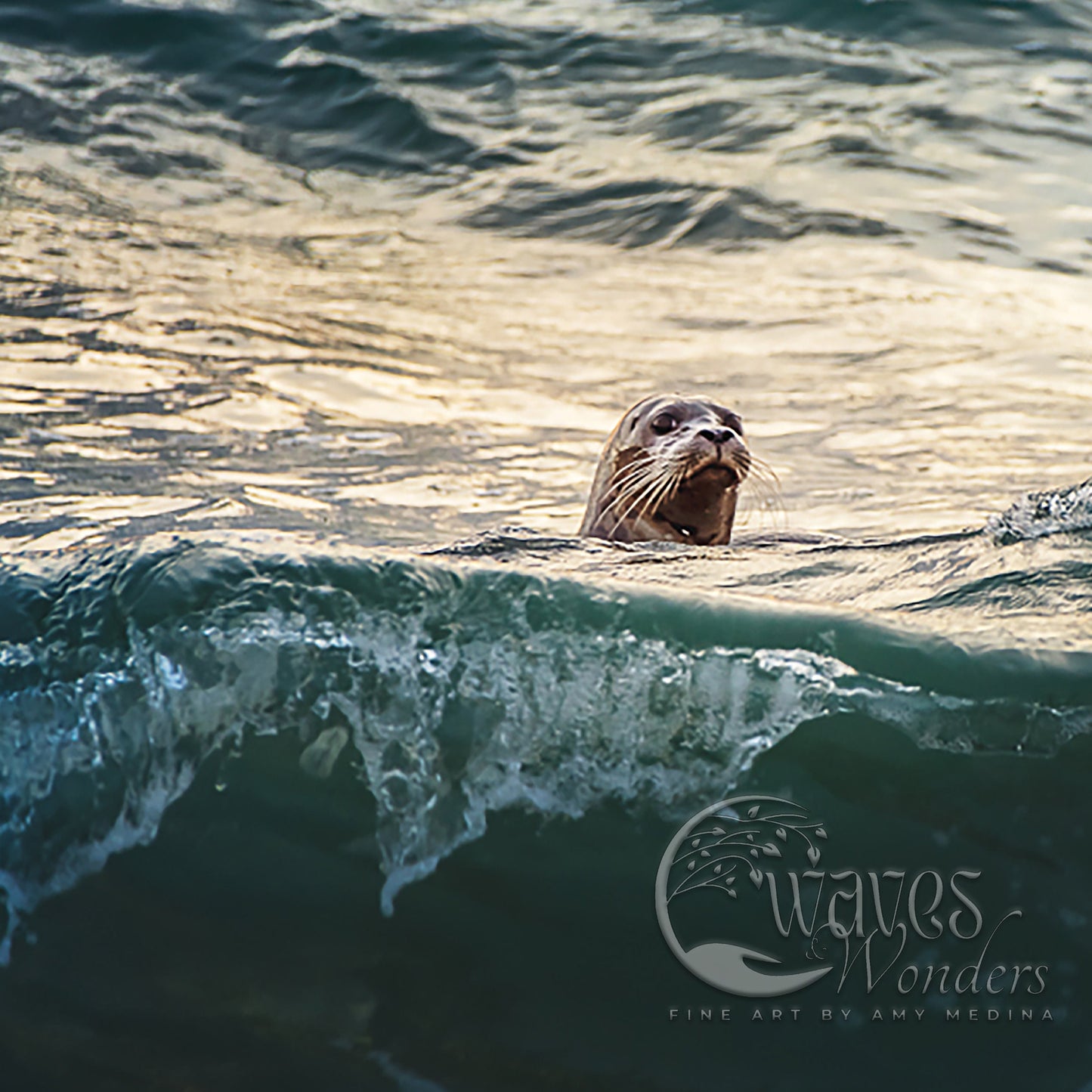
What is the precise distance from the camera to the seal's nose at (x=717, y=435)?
20.2ft

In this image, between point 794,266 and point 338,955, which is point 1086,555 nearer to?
point 338,955

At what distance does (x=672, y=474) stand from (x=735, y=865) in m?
2.74

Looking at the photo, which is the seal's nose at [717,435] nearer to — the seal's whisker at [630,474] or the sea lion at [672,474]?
the sea lion at [672,474]

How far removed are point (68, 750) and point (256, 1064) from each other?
1.04 meters

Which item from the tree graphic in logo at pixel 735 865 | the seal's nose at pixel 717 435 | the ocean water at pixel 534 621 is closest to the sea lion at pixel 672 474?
the seal's nose at pixel 717 435

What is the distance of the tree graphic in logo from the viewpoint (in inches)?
138

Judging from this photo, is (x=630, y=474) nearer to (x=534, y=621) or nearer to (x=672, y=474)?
(x=672, y=474)

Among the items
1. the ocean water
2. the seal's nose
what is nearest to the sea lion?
the seal's nose

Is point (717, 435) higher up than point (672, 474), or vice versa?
point (717, 435)
